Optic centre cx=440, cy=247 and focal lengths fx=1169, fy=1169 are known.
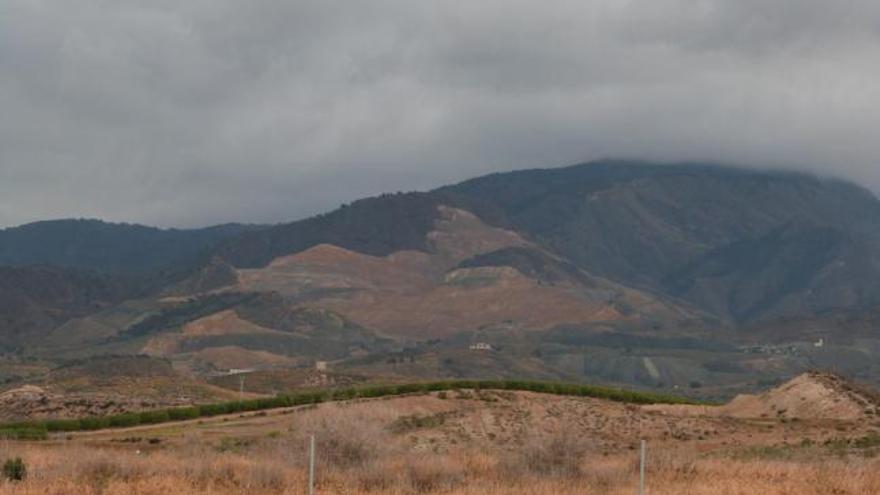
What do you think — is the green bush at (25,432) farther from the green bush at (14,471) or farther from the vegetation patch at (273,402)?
the green bush at (14,471)

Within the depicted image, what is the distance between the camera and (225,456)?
139 feet

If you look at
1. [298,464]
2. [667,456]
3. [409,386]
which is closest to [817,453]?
[667,456]

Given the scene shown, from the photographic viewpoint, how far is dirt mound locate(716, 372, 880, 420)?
79000 millimetres

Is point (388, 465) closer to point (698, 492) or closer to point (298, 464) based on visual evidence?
point (298, 464)

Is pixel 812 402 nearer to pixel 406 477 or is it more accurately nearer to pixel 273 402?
pixel 273 402

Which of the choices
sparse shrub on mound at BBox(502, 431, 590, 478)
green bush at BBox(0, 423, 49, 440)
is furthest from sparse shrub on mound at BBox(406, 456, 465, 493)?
green bush at BBox(0, 423, 49, 440)

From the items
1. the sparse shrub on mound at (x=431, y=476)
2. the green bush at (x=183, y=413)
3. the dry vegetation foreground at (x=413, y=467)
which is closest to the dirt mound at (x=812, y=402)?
the dry vegetation foreground at (x=413, y=467)

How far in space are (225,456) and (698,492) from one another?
17.0m

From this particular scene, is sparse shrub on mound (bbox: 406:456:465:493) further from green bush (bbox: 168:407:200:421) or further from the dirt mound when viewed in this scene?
the dirt mound

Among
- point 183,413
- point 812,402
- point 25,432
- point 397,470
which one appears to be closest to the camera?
point 397,470

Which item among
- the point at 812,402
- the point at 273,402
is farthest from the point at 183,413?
the point at 812,402

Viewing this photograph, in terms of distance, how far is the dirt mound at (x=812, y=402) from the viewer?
79.0 meters

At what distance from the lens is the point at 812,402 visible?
81.6m

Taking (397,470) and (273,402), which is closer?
(397,470)
